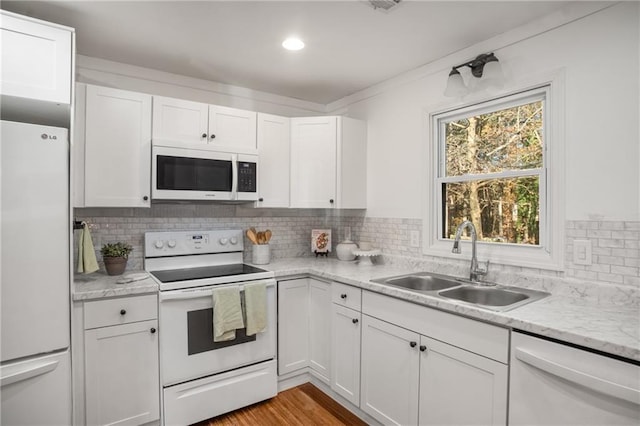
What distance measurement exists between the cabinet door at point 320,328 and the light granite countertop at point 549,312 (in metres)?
0.18

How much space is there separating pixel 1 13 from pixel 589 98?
283 cm

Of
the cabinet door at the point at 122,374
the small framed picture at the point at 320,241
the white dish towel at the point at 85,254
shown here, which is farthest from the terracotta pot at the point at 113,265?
the small framed picture at the point at 320,241

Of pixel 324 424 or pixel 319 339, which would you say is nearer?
pixel 324 424

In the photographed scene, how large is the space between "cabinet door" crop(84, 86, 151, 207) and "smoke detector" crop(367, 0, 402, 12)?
61.6 inches

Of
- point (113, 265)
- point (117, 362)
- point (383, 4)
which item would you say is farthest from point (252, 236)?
Answer: point (383, 4)

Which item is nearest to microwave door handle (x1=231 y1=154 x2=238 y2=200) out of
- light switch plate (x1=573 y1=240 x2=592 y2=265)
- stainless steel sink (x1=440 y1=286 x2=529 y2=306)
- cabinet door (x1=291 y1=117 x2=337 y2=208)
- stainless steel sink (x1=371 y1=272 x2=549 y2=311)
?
cabinet door (x1=291 y1=117 x2=337 y2=208)

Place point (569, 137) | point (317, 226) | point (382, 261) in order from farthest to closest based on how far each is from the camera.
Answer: point (317, 226), point (382, 261), point (569, 137)

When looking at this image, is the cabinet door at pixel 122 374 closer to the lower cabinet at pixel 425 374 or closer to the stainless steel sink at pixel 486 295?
the lower cabinet at pixel 425 374

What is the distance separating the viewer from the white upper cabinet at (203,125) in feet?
8.19

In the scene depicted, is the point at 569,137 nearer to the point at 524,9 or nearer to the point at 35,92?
the point at 524,9

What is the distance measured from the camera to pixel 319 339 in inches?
106

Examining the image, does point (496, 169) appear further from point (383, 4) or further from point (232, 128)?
point (232, 128)

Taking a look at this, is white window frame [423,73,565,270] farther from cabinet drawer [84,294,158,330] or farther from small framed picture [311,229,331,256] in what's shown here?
cabinet drawer [84,294,158,330]

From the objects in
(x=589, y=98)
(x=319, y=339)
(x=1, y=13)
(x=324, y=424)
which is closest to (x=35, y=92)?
(x=1, y=13)
